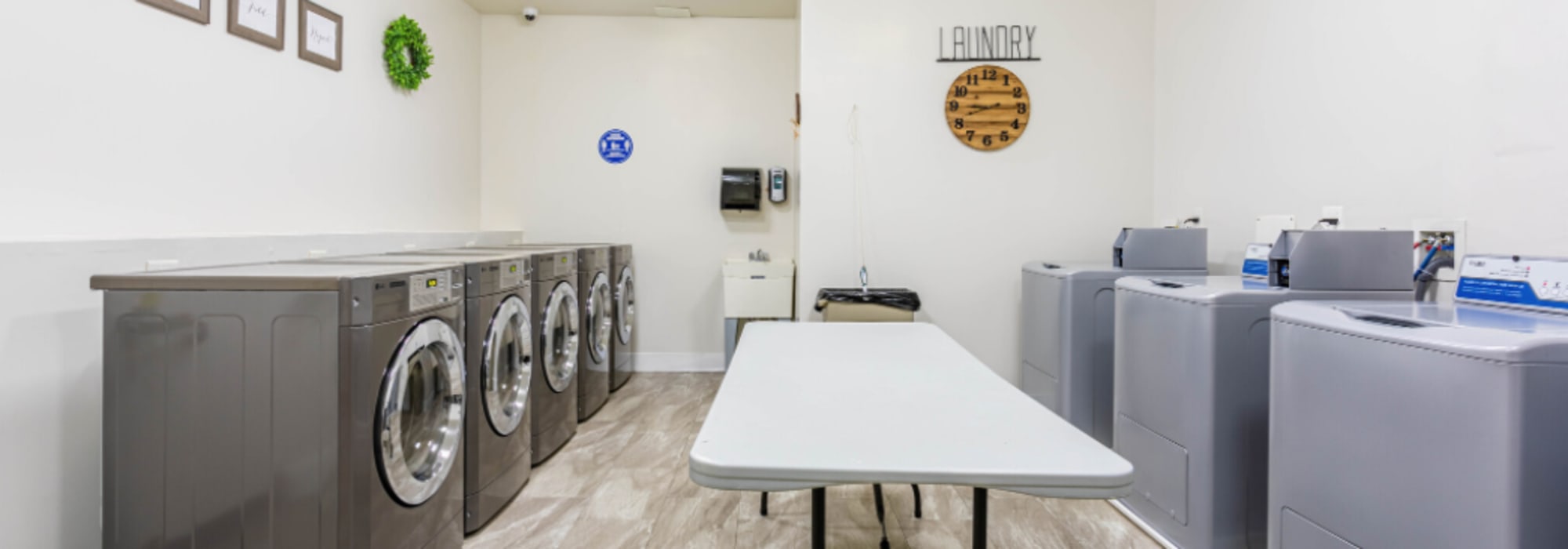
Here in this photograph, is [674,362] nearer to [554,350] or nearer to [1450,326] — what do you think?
[554,350]

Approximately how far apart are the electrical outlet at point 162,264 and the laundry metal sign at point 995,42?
3.36 m

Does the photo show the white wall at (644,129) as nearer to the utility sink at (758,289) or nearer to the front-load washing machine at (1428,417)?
the utility sink at (758,289)

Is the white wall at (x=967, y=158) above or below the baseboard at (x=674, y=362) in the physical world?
above

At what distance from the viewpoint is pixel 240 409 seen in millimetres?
1682

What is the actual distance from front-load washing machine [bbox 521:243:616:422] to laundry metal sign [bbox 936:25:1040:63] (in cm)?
229

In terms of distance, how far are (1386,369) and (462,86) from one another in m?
4.82

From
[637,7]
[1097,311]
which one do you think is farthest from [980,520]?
[637,7]

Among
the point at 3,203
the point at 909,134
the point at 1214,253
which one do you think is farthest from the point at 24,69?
the point at 1214,253

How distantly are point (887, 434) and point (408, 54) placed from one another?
362 centimetres

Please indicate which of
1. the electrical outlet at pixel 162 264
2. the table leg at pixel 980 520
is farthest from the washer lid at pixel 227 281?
the table leg at pixel 980 520

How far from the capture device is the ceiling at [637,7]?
4.58m

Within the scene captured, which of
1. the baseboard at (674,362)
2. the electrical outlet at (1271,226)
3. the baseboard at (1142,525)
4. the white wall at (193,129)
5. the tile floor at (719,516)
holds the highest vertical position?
the white wall at (193,129)

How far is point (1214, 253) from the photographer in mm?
3115

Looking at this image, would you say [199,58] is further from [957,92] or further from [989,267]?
[989,267]
